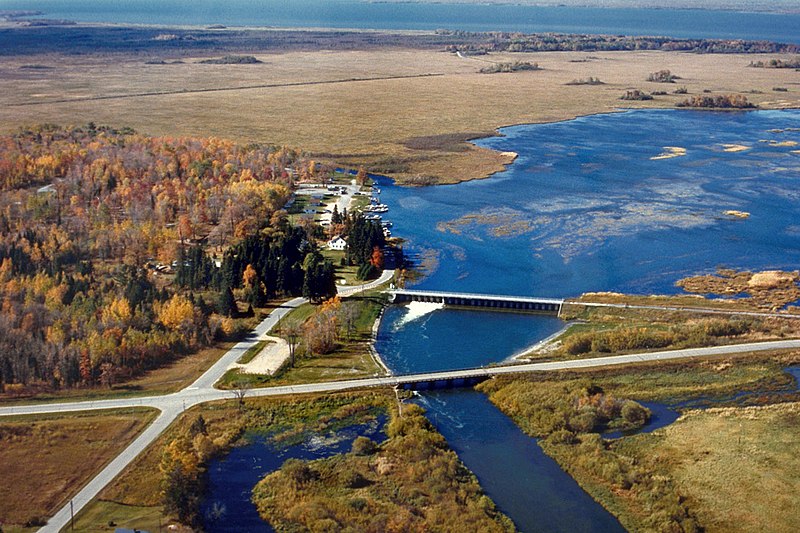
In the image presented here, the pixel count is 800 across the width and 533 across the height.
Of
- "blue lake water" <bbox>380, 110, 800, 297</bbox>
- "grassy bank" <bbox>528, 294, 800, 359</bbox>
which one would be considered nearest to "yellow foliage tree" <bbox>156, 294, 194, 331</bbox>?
Result: "blue lake water" <bbox>380, 110, 800, 297</bbox>

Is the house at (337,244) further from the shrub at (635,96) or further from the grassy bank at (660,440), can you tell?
the shrub at (635,96)

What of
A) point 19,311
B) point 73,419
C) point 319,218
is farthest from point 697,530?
point 319,218

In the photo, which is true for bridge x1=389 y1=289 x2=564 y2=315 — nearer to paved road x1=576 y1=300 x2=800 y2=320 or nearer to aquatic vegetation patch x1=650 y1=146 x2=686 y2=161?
paved road x1=576 y1=300 x2=800 y2=320

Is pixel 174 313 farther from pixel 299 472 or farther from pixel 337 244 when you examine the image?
pixel 337 244

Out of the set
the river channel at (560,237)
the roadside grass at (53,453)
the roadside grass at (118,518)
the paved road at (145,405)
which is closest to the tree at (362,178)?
the river channel at (560,237)

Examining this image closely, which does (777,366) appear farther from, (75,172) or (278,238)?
(75,172)

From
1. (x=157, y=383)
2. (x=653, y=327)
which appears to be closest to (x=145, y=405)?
(x=157, y=383)
